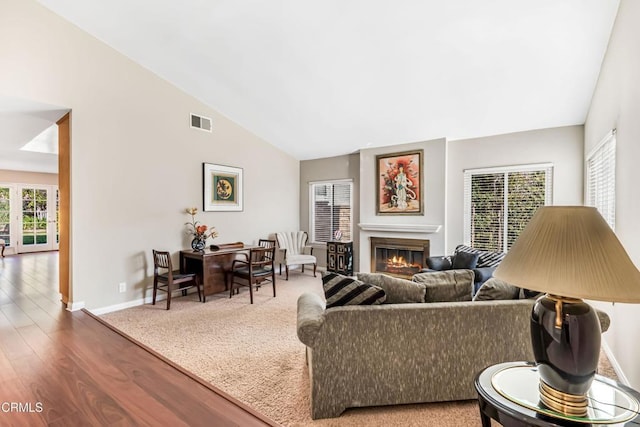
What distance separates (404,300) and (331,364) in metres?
0.66

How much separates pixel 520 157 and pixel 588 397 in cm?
431

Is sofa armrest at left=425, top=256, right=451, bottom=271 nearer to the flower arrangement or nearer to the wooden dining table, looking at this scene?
the wooden dining table

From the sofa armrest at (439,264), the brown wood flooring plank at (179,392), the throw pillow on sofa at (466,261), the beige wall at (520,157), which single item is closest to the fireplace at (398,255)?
the beige wall at (520,157)

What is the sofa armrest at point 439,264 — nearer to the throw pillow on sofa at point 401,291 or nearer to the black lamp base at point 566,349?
the throw pillow on sofa at point 401,291

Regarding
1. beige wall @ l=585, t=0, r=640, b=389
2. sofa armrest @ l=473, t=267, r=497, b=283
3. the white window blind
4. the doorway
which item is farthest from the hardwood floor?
the doorway

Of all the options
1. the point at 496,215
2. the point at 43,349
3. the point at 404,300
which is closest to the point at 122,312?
the point at 43,349

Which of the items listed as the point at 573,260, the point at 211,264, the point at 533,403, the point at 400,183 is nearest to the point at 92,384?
the point at 211,264

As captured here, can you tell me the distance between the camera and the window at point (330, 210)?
266 inches

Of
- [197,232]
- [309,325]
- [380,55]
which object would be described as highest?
[380,55]

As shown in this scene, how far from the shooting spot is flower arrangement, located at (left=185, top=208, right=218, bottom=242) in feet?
16.8

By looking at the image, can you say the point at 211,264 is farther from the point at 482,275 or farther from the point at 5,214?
the point at 5,214

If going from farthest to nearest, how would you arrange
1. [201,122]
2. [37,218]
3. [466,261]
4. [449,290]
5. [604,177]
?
1. [37,218]
2. [201,122]
3. [466,261]
4. [604,177]
5. [449,290]

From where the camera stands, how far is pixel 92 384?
95.2 inches

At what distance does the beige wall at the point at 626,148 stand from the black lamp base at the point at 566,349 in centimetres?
138
